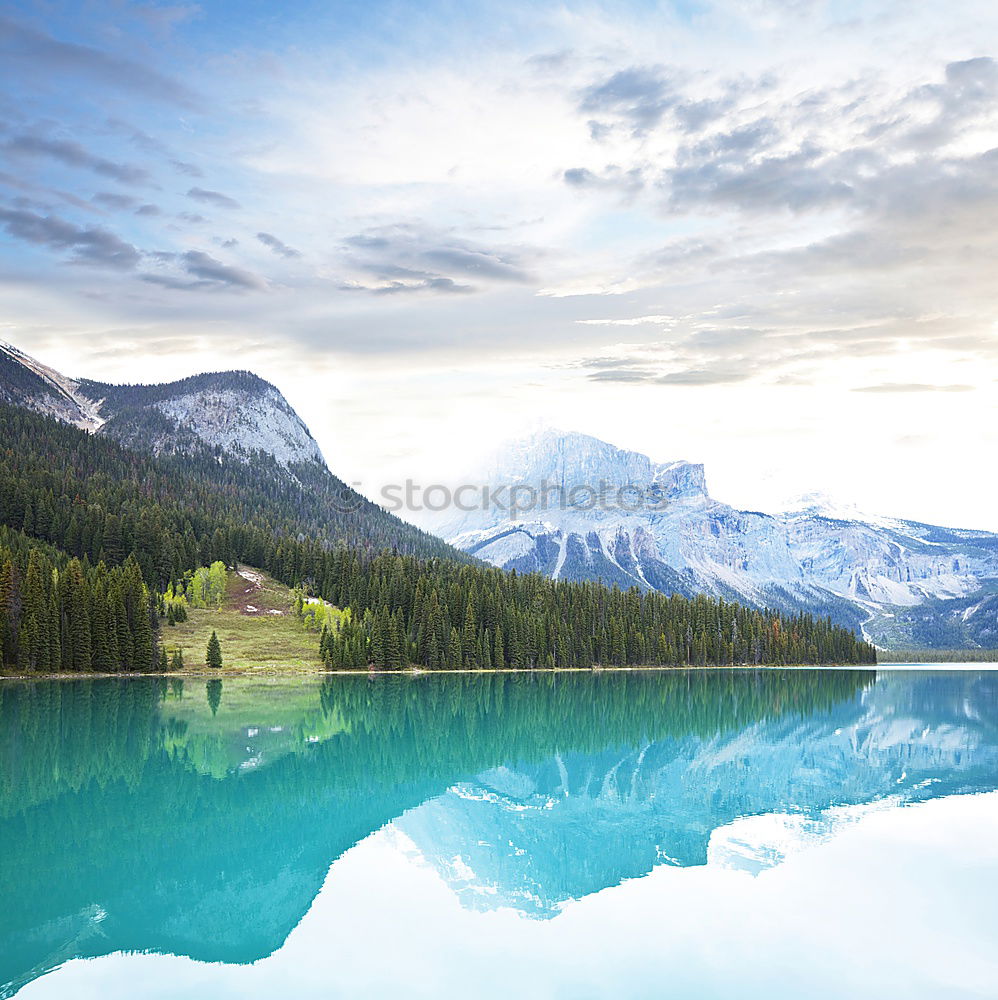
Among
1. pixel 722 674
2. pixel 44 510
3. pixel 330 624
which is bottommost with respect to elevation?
pixel 722 674

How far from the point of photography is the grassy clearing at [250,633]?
130m

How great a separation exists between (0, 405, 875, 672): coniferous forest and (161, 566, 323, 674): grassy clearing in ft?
18.7

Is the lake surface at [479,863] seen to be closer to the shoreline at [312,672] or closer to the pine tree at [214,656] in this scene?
the shoreline at [312,672]

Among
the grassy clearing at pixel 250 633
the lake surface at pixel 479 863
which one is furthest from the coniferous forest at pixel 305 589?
the lake surface at pixel 479 863

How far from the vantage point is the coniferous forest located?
109250mm

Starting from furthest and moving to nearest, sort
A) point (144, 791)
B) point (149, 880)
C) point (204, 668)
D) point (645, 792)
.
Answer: point (204, 668), point (645, 792), point (144, 791), point (149, 880)

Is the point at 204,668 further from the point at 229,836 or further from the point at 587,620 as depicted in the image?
the point at 229,836

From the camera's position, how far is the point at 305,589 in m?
177

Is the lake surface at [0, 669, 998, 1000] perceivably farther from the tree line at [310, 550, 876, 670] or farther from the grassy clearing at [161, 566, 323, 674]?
the tree line at [310, 550, 876, 670]

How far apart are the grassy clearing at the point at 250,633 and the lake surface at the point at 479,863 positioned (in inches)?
2427

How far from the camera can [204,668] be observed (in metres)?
122

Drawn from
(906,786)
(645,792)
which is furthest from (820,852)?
(906,786)

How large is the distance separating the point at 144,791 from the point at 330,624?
110m

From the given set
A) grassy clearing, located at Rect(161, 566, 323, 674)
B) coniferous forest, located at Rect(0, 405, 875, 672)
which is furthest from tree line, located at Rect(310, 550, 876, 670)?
grassy clearing, located at Rect(161, 566, 323, 674)
